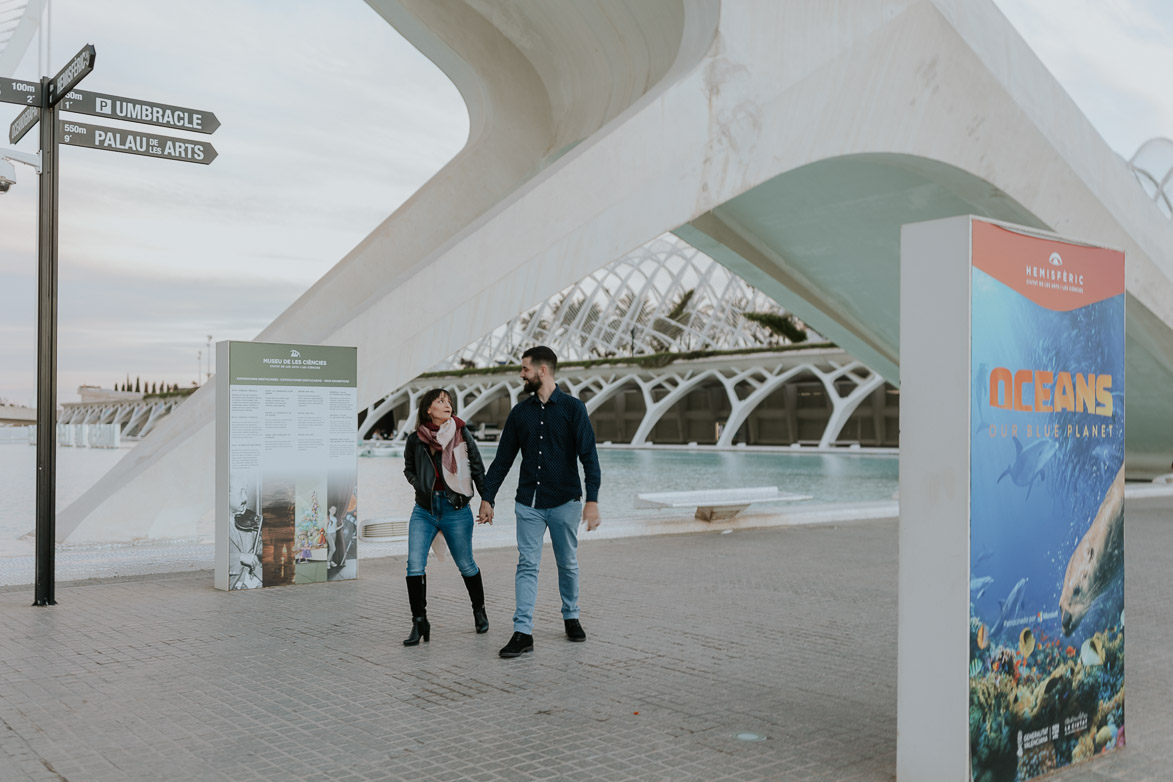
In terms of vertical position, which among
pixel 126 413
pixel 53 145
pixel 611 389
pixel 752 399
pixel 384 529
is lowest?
pixel 384 529

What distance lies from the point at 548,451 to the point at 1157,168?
48.8 meters

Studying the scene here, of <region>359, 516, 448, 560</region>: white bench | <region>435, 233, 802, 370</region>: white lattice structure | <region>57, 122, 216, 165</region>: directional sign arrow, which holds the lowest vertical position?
<region>359, 516, 448, 560</region>: white bench

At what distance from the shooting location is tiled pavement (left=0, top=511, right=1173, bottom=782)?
3576mm

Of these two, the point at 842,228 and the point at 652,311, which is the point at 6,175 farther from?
the point at 652,311

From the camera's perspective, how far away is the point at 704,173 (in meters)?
11.2

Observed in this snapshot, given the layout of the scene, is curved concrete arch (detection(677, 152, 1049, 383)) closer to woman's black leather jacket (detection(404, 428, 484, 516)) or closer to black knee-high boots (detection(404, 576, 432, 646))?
woman's black leather jacket (detection(404, 428, 484, 516))

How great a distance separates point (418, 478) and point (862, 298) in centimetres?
1496

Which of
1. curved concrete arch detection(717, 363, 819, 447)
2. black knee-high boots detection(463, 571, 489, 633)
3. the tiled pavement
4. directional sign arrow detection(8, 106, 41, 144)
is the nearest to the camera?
the tiled pavement

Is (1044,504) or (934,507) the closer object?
(934,507)

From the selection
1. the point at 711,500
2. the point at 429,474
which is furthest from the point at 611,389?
the point at 429,474

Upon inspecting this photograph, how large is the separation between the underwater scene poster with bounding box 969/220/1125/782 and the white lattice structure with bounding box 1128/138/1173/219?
45340mm

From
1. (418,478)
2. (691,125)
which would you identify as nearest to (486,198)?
(691,125)

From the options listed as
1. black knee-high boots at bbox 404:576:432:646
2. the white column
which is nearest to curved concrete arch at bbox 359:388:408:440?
black knee-high boots at bbox 404:576:432:646

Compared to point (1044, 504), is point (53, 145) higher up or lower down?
higher up
